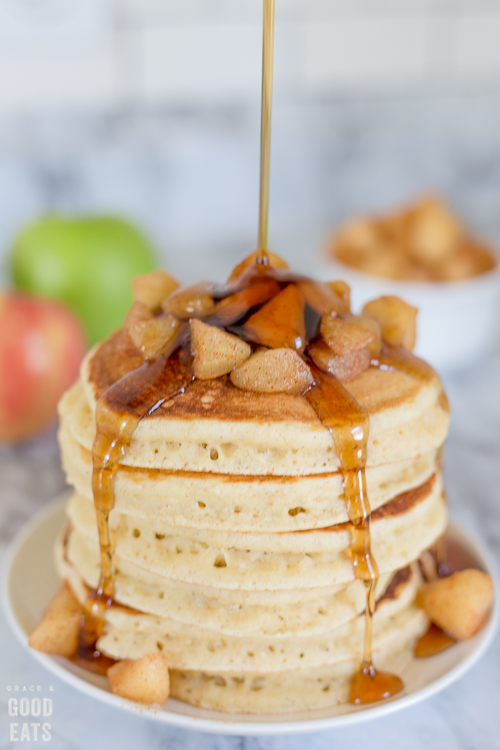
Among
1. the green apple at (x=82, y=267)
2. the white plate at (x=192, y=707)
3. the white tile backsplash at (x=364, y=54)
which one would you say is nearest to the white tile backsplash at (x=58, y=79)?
the green apple at (x=82, y=267)

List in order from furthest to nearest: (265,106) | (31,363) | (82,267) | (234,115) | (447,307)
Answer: (234,115)
(82,267)
(447,307)
(31,363)
(265,106)

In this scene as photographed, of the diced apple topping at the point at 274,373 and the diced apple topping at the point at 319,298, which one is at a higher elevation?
the diced apple topping at the point at 319,298

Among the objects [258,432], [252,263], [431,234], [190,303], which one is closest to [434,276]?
[431,234]

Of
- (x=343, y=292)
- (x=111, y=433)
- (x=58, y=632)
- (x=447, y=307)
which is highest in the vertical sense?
(x=343, y=292)

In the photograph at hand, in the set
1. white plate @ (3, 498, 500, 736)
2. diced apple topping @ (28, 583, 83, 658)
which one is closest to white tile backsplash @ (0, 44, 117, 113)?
white plate @ (3, 498, 500, 736)

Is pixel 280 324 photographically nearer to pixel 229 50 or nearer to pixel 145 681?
pixel 145 681

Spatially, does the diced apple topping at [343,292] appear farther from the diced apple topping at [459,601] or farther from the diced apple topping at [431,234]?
the diced apple topping at [431,234]
